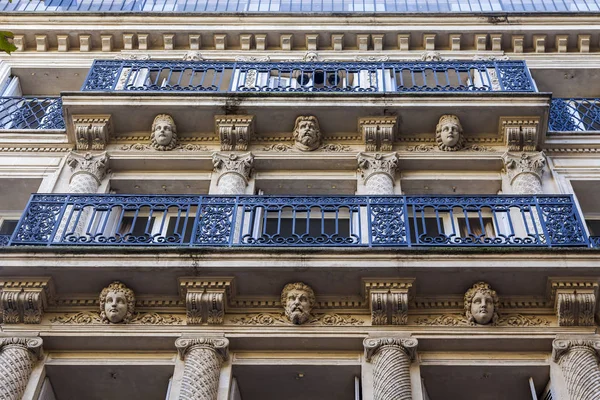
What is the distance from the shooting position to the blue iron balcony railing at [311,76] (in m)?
14.9

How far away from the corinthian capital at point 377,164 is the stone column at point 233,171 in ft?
5.94

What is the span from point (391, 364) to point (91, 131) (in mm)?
7069

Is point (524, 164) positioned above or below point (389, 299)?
above

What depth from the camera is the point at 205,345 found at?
10.1 metres

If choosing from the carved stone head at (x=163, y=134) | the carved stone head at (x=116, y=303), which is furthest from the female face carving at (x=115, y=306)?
the carved stone head at (x=163, y=134)

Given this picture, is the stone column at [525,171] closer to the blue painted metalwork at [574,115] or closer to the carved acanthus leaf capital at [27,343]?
the blue painted metalwork at [574,115]

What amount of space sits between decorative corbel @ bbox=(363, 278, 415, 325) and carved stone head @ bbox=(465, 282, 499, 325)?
76 centimetres

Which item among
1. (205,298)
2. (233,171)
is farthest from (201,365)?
(233,171)

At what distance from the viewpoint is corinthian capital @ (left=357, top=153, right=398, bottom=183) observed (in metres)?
13.6

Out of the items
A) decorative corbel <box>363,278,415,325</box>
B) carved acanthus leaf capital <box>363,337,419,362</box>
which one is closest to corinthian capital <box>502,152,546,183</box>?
decorative corbel <box>363,278,415,325</box>

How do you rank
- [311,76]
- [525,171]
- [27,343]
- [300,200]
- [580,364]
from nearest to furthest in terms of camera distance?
1. [580,364]
2. [27,343]
3. [300,200]
4. [525,171]
5. [311,76]

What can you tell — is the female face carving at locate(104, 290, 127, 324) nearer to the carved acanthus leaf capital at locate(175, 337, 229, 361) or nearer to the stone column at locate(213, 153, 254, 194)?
the carved acanthus leaf capital at locate(175, 337, 229, 361)

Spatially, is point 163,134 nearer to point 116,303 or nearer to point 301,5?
point 116,303

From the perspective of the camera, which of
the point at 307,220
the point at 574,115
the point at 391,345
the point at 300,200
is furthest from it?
the point at 574,115
